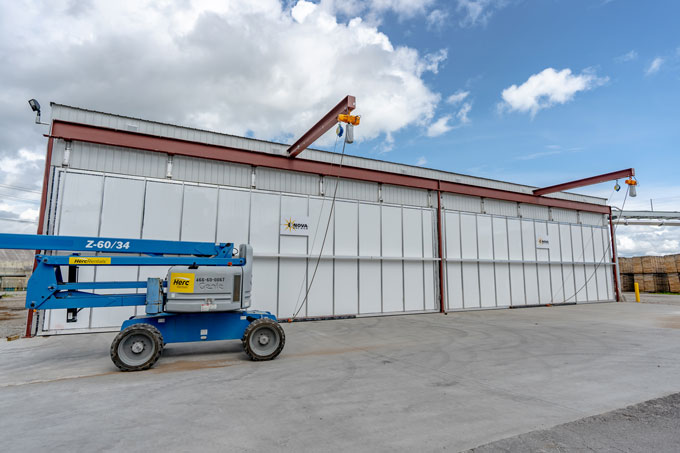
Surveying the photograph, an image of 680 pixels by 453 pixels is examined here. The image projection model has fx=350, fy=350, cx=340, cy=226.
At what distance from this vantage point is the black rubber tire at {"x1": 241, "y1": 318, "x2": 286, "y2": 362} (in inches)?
284

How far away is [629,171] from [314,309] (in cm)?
1643

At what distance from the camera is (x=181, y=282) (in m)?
6.89

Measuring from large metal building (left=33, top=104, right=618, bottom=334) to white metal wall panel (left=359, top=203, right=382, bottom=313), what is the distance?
0.17 ft

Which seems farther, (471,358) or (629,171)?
(629,171)

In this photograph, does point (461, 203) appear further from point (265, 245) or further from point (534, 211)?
point (265, 245)

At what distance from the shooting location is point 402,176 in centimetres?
1622

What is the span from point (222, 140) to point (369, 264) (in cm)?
768


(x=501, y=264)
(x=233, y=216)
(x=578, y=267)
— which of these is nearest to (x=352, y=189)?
(x=233, y=216)

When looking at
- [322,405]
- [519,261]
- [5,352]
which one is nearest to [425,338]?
[322,405]

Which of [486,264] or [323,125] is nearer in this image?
[323,125]

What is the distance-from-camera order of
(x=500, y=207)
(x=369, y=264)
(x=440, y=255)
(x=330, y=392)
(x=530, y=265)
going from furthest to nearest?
1. (x=530, y=265)
2. (x=500, y=207)
3. (x=440, y=255)
4. (x=369, y=264)
5. (x=330, y=392)

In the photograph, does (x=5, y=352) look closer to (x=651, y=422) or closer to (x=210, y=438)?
(x=210, y=438)

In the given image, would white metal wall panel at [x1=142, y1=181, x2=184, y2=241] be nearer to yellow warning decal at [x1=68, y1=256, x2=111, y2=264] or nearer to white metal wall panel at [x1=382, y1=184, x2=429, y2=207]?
yellow warning decal at [x1=68, y1=256, x2=111, y2=264]

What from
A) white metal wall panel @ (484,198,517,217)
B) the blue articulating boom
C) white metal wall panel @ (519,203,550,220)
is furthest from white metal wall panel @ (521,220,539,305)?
the blue articulating boom
